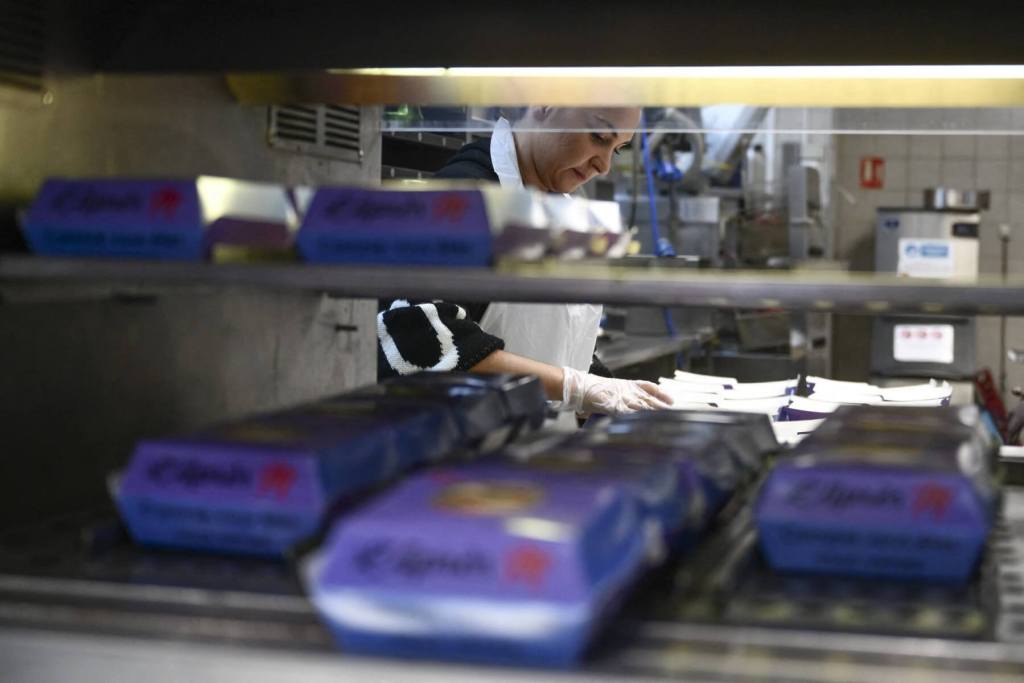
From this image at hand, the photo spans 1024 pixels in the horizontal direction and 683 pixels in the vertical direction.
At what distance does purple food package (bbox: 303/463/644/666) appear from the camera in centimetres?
87

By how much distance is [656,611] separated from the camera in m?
Answer: 1.04

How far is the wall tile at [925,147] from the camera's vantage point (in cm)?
895

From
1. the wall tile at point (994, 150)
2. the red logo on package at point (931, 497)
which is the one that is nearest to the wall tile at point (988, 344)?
the wall tile at point (994, 150)

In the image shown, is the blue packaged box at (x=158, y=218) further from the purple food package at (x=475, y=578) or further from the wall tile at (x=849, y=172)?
the wall tile at (x=849, y=172)

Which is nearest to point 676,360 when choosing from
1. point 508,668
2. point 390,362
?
point 390,362

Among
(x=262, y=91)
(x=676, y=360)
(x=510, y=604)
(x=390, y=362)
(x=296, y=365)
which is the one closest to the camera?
(x=510, y=604)

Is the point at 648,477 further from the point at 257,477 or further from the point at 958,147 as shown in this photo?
the point at 958,147

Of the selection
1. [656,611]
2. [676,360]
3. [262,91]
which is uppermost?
[262,91]

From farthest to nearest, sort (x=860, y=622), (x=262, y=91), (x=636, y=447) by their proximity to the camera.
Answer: (x=262, y=91)
(x=636, y=447)
(x=860, y=622)

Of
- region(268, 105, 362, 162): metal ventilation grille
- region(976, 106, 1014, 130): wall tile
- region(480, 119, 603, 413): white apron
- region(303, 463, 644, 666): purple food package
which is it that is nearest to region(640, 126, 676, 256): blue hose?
region(480, 119, 603, 413): white apron

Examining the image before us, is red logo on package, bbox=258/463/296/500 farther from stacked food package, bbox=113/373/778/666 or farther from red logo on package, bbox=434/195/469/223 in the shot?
red logo on package, bbox=434/195/469/223

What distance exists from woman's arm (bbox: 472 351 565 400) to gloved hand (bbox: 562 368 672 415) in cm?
2

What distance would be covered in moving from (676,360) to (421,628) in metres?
4.76

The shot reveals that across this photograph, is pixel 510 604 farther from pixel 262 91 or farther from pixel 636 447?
pixel 262 91
